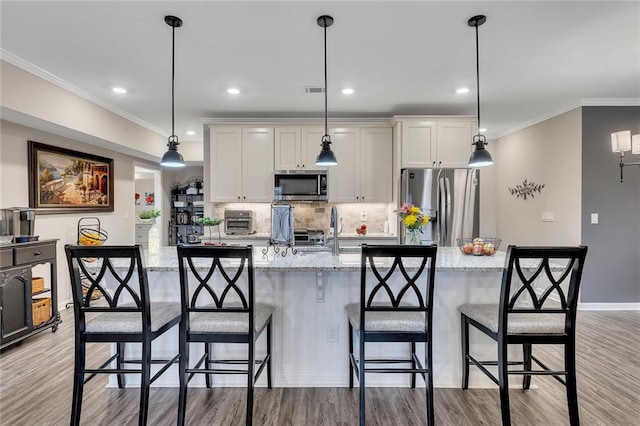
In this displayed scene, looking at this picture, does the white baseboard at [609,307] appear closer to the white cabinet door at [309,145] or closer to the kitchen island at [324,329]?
the kitchen island at [324,329]

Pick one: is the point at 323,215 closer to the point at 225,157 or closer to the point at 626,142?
the point at 225,157

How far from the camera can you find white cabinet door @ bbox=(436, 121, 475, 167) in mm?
4418

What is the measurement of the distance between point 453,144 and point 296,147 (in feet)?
7.10

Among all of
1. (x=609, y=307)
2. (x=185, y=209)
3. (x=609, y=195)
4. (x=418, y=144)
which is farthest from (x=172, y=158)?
(x=609, y=307)

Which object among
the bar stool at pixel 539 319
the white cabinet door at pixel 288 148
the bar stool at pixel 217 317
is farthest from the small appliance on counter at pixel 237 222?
the bar stool at pixel 539 319

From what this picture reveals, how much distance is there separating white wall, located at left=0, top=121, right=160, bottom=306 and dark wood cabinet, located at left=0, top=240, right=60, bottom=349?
2.37 ft

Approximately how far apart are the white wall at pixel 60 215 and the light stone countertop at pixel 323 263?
217 centimetres

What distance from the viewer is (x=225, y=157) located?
466 cm

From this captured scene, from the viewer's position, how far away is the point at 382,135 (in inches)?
184

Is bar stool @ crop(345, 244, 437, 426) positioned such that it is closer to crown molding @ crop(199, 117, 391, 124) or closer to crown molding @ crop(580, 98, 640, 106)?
crown molding @ crop(199, 117, 391, 124)

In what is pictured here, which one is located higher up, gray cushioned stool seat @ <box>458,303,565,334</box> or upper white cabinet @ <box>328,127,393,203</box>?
upper white cabinet @ <box>328,127,393,203</box>

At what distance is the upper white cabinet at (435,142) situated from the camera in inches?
173

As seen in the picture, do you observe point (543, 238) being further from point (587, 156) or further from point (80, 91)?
point (80, 91)

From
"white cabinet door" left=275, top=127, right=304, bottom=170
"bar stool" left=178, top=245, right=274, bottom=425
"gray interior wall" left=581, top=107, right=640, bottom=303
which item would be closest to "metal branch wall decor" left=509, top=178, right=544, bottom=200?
"gray interior wall" left=581, top=107, right=640, bottom=303
